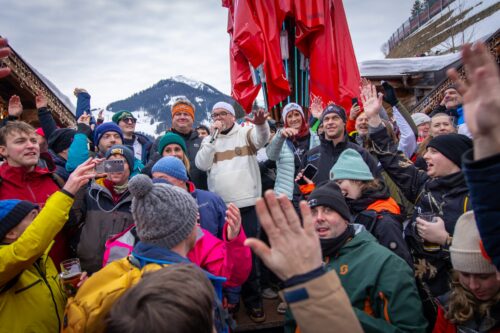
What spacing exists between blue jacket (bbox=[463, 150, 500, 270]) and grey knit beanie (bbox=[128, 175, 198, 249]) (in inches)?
51.6

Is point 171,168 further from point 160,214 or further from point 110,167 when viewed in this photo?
point 160,214

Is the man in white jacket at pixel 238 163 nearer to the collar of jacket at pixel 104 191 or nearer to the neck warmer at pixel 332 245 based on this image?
Result: the collar of jacket at pixel 104 191

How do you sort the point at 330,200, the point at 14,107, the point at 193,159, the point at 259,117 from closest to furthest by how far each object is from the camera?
1. the point at 330,200
2. the point at 259,117
3. the point at 193,159
4. the point at 14,107

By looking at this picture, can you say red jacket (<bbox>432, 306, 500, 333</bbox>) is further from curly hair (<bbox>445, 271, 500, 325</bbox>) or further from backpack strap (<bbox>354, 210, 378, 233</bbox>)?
backpack strap (<bbox>354, 210, 378, 233</bbox>)

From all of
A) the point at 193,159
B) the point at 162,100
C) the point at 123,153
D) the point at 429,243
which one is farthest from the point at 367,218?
the point at 162,100

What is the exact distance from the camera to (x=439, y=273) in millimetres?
2381

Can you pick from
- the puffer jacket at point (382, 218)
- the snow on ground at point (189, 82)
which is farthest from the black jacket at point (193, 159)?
the snow on ground at point (189, 82)

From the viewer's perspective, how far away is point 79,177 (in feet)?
7.89

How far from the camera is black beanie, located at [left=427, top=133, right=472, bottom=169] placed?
8.21ft

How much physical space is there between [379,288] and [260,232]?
3.03 feet

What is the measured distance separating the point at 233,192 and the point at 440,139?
2.14 m

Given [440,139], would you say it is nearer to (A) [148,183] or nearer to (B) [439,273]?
(B) [439,273]

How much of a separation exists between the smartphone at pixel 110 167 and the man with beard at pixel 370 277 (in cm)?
199

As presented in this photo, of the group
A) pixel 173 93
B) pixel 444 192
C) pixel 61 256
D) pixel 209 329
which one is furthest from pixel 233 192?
pixel 173 93
